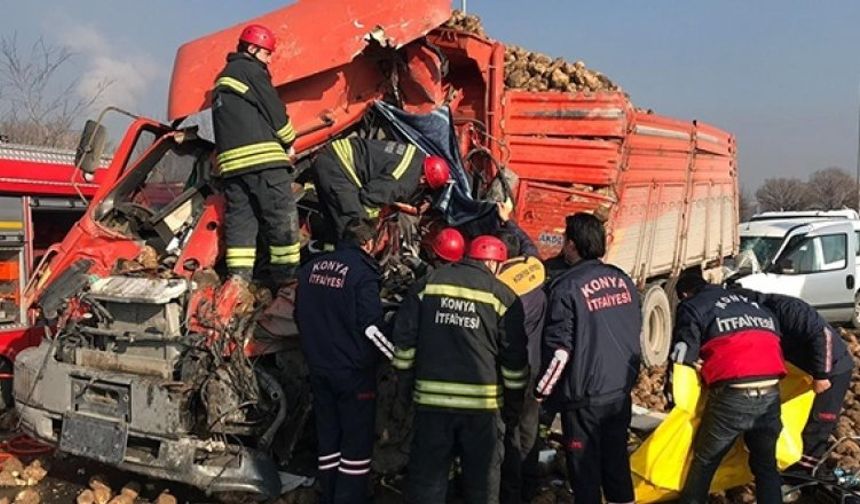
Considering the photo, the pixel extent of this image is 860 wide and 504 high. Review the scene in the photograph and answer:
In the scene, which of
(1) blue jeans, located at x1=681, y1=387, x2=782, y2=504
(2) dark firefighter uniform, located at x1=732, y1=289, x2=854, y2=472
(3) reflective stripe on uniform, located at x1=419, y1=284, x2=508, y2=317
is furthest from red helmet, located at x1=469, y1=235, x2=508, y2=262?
(2) dark firefighter uniform, located at x1=732, y1=289, x2=854, y2=472

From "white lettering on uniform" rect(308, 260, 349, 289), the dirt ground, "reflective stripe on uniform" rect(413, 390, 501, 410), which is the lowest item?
the dirt ground

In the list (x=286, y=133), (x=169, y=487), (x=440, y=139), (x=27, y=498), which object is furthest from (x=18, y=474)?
(x=440, y=139)

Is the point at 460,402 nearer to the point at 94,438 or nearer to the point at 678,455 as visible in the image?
the point at 678,455

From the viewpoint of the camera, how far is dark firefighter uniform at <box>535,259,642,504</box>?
3.82m

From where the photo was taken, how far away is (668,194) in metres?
7.85

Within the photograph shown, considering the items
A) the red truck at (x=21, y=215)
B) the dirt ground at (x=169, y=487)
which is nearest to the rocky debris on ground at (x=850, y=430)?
the dirt ground at (x=169, y=487)

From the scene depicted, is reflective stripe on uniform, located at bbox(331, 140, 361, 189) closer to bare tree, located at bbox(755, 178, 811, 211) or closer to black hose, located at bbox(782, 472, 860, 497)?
black hose, located at bbox(782, 472, 860, 497)

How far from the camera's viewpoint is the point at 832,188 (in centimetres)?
6712

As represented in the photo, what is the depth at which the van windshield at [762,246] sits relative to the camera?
11.6 metres

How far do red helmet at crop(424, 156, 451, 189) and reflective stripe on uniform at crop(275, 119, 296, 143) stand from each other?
3.19 ft

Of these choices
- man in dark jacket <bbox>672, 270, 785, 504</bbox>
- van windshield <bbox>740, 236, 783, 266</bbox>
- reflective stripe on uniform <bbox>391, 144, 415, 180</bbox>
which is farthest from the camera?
van windshield <bbox>740, 236, 783, 266</bbox>

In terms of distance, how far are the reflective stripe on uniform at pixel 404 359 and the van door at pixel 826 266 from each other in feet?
28.7

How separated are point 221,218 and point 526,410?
235cm

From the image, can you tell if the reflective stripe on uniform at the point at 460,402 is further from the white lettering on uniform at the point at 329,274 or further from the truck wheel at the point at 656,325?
the truck wheel at the point at 656,325
